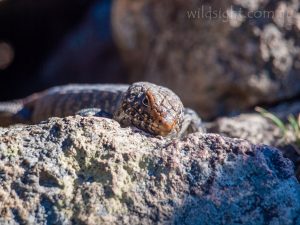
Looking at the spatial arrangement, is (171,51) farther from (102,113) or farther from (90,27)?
(90,27)

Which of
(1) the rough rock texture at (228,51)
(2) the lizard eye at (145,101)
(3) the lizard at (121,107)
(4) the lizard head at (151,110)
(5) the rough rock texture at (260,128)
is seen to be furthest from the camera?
(1) the rough rock texture at (228,51)

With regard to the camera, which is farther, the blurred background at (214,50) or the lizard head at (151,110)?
the blurred background at (214,50)

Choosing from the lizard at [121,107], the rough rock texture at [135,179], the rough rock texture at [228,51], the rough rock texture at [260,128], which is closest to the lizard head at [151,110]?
the lizard at [121,107]

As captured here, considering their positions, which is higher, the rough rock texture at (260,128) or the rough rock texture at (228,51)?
the rough rock texture at (228,51)

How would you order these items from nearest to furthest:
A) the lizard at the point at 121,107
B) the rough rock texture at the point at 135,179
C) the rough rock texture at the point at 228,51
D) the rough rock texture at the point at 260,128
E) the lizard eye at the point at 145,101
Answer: the rough rock texture at the point at 135,179
the lizard at the point at 121,107
the lizard eye at the point at 145,101
the rough rock texture at the point at 260,128
the rough rock texture at the point at 228,51

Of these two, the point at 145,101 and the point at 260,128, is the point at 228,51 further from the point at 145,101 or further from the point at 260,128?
the point at 145,101

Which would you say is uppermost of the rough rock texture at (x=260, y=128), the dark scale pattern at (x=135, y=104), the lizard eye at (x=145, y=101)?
the lizard eye at (x=145, y=101)

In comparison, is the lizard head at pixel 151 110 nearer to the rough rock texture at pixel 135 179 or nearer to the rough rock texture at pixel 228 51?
the rough rock texture at pixel 135 179

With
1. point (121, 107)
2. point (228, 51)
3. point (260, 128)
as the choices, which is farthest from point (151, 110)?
point (228, 51)
